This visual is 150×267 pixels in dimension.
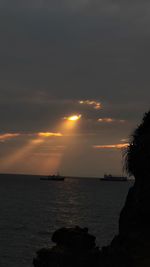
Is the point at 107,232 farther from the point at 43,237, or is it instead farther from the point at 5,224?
the point at 5,224

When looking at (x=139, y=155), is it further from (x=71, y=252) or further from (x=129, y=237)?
(x=71, y=252)

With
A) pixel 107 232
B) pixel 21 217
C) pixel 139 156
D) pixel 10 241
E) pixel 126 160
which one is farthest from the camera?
pixel 21 217

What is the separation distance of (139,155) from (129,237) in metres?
3.46

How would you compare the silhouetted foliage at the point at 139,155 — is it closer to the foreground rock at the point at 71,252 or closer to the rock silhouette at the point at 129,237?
the rock silhouette at the point at 129,237

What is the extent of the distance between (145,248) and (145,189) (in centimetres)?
245

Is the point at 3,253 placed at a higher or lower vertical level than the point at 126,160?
lower

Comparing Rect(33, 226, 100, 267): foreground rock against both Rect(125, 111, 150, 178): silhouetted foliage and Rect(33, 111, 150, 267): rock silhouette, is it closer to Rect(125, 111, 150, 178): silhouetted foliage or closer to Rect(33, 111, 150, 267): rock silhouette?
Rect(33, 111, 150, 267): rock silhouette

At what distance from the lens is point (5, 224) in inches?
3497

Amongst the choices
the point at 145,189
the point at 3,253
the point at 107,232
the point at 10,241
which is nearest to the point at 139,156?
the point at 145,189

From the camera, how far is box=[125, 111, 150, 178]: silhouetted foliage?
19.7 metres

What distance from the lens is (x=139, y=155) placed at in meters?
19.9

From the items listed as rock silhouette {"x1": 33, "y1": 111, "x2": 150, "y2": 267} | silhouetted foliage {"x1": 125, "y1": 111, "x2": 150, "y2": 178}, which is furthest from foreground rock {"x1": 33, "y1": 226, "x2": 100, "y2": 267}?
silhouetted foliage {"x1": 125, "y1": 111, "x2": 150, "y2": 178}

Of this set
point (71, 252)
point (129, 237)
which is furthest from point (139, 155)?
point (71, 252)

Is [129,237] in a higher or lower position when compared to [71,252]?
higher
